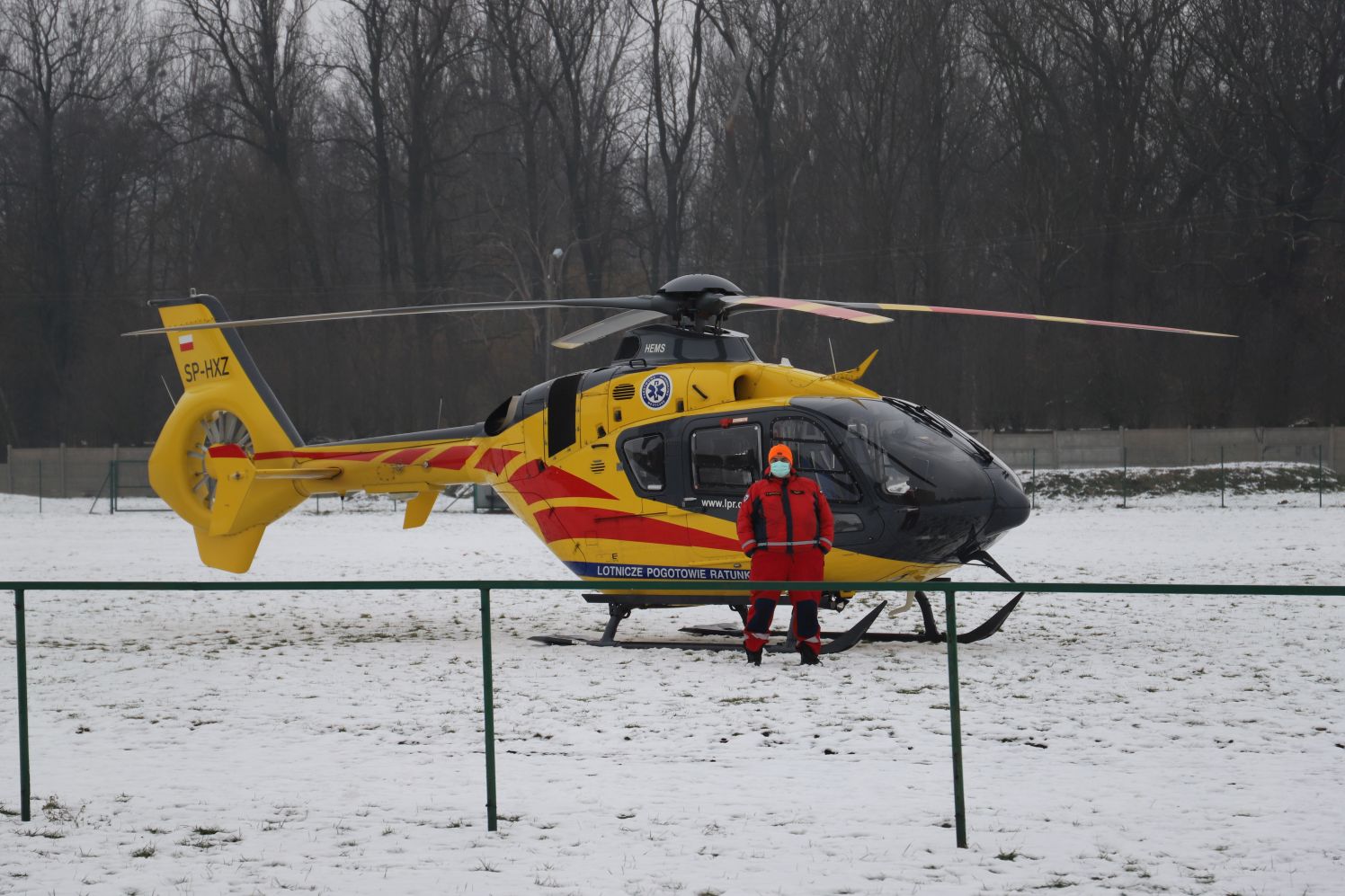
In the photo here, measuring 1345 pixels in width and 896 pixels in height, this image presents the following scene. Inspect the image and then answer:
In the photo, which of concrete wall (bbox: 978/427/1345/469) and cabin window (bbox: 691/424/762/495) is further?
concrete wall (bbox: 978/427/1345/469)

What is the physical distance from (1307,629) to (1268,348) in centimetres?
4144

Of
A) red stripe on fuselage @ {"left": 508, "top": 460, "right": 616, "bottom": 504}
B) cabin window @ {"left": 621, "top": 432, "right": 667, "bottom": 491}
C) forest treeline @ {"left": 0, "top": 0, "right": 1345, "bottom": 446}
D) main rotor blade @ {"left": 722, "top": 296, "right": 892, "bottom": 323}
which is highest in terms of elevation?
forest treeline @ {"left": 0, "top": 0, "right": 1345, "bottom": 446}

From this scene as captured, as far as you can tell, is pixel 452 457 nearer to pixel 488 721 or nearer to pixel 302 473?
pixel 302 473

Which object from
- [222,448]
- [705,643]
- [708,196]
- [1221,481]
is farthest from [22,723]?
[708,196]

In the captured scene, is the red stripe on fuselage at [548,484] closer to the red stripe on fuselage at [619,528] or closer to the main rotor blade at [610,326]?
the red stripe on fuselage at [619,528]

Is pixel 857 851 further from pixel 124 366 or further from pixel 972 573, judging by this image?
pixel 124 366

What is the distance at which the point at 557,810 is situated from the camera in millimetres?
6367

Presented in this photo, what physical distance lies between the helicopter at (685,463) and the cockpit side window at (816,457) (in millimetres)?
15

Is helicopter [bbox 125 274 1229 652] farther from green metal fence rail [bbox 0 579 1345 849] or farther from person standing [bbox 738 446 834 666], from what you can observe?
green metal fence rail [bbox 0 579 1345 849]

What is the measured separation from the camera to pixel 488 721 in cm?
618

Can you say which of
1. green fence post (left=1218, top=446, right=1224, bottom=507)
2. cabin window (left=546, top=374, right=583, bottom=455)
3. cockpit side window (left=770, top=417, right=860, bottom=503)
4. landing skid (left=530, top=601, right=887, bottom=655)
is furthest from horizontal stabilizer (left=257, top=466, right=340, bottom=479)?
green fence post (left=1218, top=446, right=1224, bottom=507)

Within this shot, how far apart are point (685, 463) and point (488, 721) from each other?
579cm

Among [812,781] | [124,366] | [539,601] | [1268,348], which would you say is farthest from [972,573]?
[124,366]

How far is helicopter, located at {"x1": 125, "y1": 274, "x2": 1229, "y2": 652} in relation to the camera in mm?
11031
